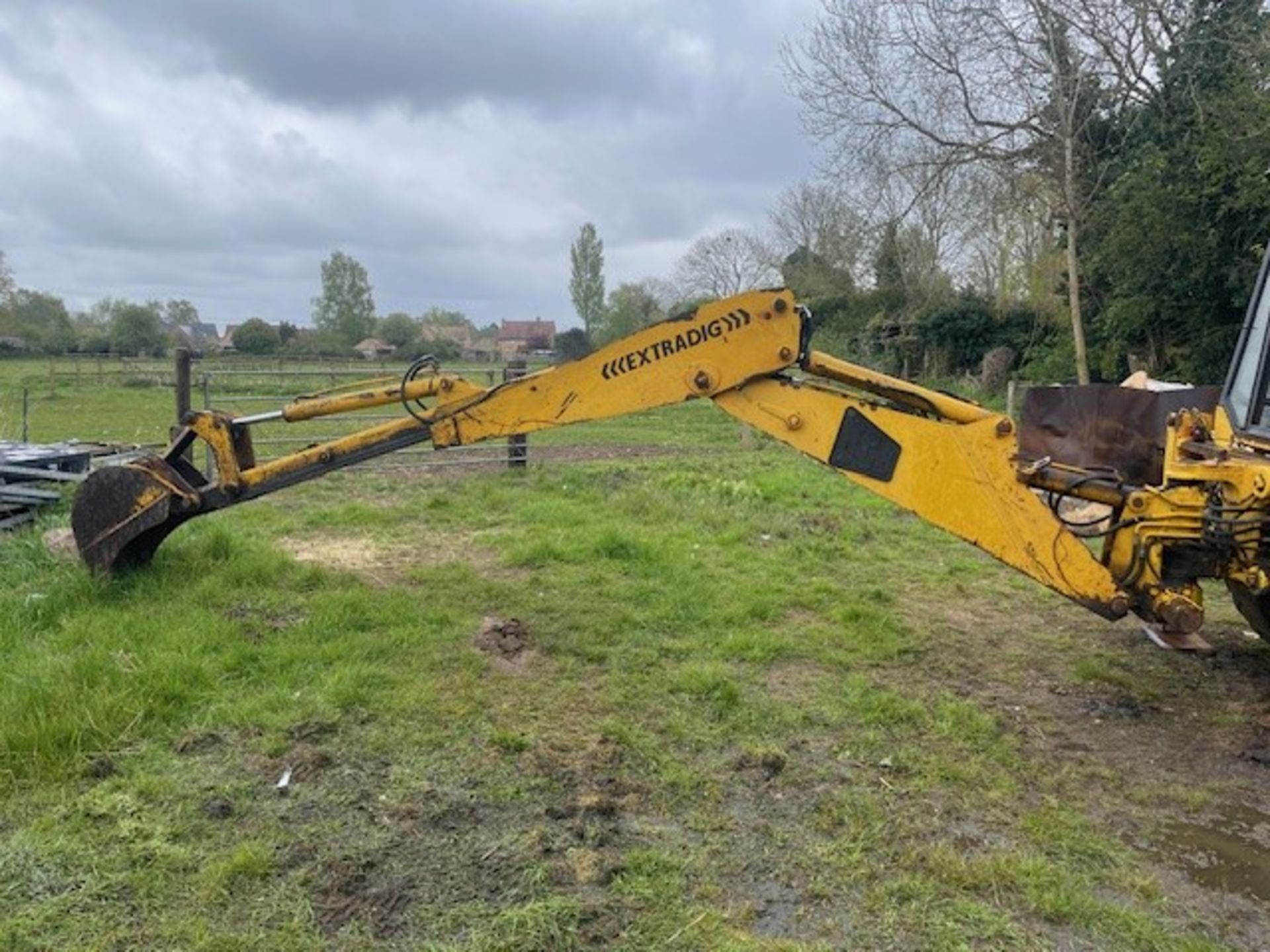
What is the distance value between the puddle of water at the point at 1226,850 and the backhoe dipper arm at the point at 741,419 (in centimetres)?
94

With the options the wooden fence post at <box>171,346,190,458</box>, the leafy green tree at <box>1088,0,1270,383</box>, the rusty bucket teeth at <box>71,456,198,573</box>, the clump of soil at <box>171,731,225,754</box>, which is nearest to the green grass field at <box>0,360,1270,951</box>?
the clump of soil at <box>171,731,225,754</box>

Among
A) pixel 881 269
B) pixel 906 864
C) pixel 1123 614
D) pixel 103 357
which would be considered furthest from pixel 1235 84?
pixel 103 357

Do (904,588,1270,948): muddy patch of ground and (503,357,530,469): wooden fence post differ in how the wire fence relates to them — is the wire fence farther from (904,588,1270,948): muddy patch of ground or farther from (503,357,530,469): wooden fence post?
(904,588,1270,948): muddy patch of ground

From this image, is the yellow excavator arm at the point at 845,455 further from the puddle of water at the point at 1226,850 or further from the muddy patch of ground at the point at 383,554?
the muddy patch of ground at the point at 383,554

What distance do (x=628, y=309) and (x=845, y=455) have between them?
50.2m

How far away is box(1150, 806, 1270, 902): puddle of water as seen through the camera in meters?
3.38

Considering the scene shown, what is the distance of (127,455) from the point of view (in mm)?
9242

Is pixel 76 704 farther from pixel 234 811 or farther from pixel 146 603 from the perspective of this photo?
pixel 146 603

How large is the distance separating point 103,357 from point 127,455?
113 ft

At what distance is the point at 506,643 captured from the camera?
18.1ft

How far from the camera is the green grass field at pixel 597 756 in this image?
306cm

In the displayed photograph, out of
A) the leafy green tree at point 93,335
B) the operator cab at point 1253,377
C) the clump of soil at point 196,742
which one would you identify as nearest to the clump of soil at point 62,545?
the clump of soil at point 196,742

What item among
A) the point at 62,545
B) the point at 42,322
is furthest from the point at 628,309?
the point at 62,545

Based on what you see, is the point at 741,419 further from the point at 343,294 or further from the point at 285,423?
the point at 343,294
